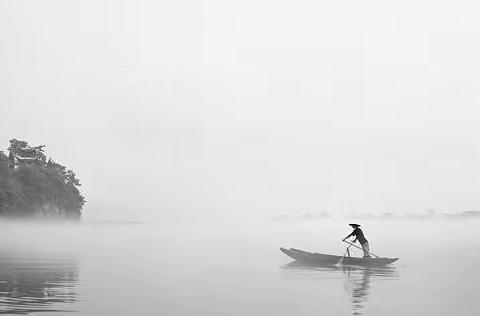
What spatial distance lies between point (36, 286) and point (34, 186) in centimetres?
12380

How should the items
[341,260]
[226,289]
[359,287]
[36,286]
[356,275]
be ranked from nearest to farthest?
[36,286], [226,289], [359,287], [356,275], [341,260]

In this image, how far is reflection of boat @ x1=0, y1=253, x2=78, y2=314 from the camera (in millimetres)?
27125

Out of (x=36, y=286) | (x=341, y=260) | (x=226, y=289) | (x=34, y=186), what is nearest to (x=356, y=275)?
(x=341, y=260)

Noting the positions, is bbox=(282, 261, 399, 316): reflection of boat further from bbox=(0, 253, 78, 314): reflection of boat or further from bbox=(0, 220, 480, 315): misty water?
bbox=(0, 253, 78, 314): reflection of boat

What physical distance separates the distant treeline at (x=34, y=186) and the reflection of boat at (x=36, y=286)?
93.7m

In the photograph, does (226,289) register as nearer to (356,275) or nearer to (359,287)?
(359,287)

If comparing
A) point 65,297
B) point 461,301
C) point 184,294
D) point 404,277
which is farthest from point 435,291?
point 65,297

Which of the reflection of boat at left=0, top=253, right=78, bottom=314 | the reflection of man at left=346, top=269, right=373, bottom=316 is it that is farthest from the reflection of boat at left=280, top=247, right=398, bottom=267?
the reflection of boat at left=0, top=253, right=78, bottom=314

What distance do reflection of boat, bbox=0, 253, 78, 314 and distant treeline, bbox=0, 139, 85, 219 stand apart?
93.7 m

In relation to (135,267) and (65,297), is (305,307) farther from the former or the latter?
(135,267)

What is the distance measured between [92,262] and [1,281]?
19.1 m

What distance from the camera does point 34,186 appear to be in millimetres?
152625

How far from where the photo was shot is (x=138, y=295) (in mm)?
33031

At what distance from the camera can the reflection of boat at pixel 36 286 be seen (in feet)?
89.0
